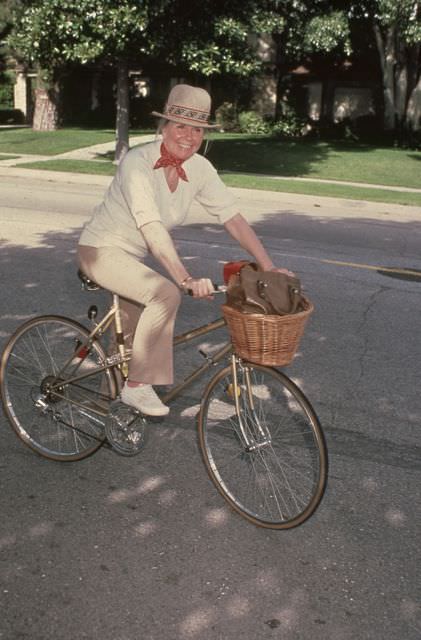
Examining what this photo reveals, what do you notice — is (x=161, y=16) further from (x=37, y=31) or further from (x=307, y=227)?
(x=307, y=227)

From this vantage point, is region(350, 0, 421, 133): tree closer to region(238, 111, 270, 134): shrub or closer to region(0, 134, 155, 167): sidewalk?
region(238, 111, 270, 134): shrub

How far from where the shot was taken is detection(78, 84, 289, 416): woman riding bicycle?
3635 mm

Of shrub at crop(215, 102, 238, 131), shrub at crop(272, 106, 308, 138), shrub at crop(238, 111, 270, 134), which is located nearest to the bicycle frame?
shrub at crop(272, 106, 308, 138)

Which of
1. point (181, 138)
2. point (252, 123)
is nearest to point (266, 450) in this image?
point (181, 138)

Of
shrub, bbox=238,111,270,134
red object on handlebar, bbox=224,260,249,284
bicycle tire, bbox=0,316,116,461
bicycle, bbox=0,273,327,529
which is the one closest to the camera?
red object on handlebar, bbox=224,260,249,284

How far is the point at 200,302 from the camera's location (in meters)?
7.64

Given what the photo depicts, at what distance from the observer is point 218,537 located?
362cm

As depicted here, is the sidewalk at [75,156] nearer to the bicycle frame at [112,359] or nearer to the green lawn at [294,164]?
the green lawn at [294,164]

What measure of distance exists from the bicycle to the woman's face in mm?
837

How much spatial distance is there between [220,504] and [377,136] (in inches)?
1475

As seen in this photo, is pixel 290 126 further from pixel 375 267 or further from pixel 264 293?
pixel 264 293

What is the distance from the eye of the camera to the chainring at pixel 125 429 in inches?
159

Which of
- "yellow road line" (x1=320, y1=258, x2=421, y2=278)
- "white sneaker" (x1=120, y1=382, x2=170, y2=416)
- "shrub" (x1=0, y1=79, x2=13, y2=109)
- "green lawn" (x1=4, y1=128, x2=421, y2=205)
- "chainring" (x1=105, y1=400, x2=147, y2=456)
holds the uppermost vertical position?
"shrub" (x1=0, y1=79, x2=13, y2=109)

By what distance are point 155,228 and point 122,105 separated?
19.4 meters
